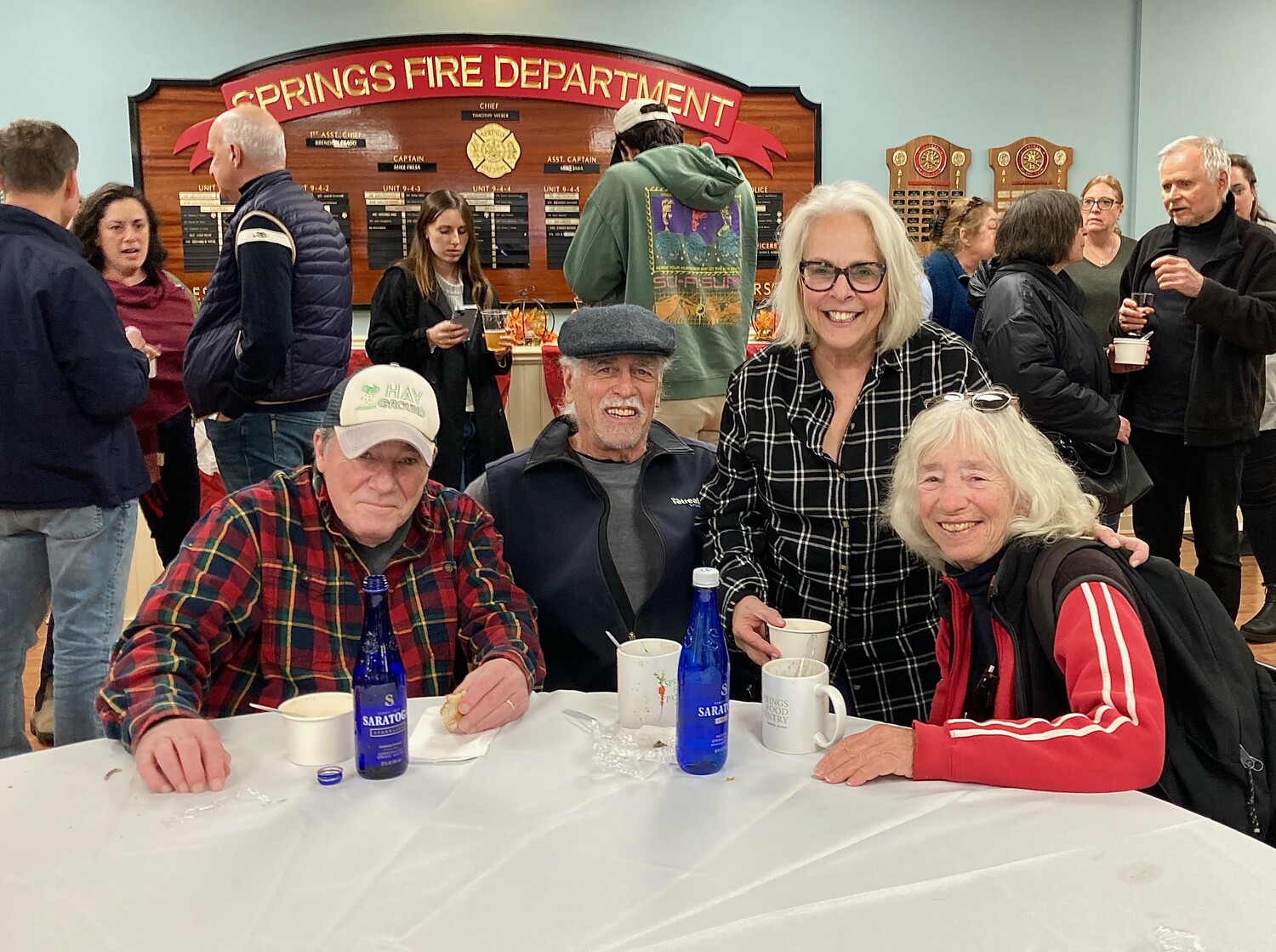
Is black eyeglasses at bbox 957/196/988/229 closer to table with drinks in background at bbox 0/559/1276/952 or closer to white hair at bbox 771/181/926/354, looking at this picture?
white hair at bbox 771/181/926/354

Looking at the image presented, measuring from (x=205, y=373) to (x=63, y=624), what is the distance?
0.80 meters

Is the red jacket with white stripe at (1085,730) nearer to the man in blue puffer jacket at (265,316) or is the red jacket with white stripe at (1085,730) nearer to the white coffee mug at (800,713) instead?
the white coffee mug at (800,713)

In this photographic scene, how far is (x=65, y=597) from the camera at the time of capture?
2545 millimetres

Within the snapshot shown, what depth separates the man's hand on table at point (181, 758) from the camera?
1296 millimetres

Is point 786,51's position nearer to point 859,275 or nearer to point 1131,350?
point 1131,350

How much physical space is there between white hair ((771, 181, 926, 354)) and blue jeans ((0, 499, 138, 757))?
173 centimetres

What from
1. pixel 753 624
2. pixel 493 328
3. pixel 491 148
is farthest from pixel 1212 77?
pixel 753 624

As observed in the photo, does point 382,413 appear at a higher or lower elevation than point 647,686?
higher

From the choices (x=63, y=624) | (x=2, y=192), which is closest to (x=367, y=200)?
(x=2, y=192)

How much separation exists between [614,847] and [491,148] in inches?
194

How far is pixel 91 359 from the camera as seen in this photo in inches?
95.8

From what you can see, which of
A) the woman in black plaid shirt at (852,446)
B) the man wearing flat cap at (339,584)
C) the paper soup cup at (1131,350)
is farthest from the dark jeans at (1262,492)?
the man wearing flat cap at (339,584)

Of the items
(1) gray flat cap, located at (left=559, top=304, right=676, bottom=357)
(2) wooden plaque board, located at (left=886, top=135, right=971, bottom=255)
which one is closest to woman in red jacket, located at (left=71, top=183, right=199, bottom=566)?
(1) gray flat cap, located at (left=559, top=304, right=676, bottom=357)

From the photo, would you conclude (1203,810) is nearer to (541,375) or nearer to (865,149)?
(541,375)
